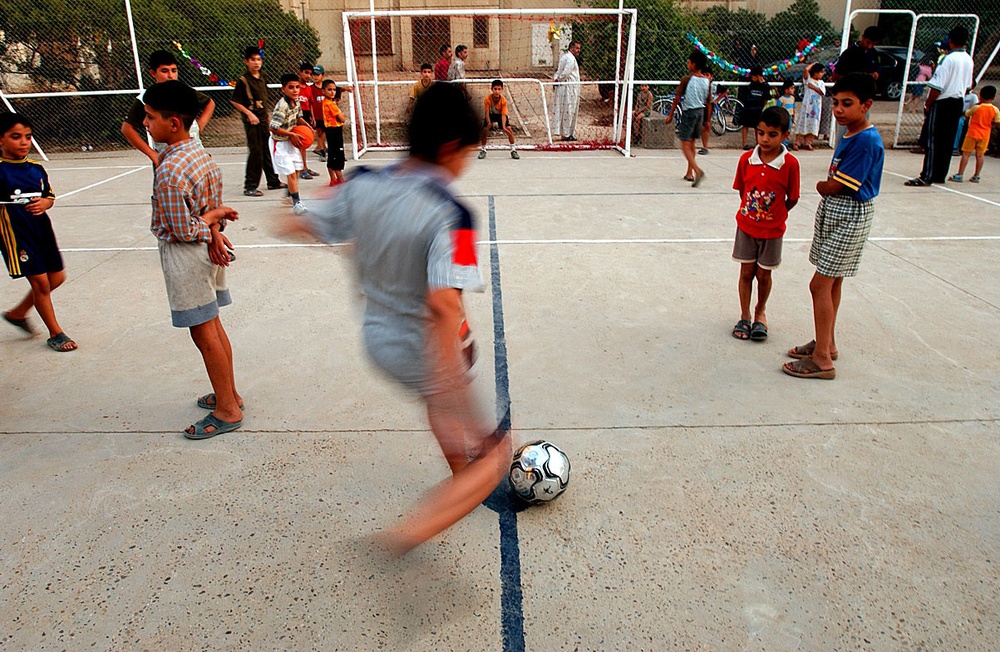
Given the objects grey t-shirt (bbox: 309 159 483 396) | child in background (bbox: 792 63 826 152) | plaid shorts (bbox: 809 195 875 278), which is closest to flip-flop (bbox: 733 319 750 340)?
plaid shorts (bbox: 809 195 875 278)

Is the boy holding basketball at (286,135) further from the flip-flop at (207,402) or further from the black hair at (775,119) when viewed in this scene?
the black hair at (775,119)

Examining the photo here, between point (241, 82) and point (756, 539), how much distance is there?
29.2 ft

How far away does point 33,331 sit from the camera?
481 centimetres

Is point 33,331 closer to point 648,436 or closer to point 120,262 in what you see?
point 120,262

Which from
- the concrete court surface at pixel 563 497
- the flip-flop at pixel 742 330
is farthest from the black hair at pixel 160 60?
the flip-flop at pixel 742 330

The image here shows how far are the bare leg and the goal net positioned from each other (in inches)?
387

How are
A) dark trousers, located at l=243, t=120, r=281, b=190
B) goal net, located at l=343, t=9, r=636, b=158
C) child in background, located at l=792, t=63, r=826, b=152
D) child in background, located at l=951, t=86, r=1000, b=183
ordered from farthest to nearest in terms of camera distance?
goal net, located at l=343, t=9, r=636, b=158
child in background, located at l=792, t=63, r=826, b=152
child in background, located at l=951, t=86, r=1000, b=183
dark trousers, located at l=243, t=120, r=281, b=190

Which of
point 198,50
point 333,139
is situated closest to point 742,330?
point 333,139

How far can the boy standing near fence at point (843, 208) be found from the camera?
3832 mm

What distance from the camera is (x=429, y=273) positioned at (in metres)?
2.20

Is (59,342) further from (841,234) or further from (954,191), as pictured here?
(954,191)

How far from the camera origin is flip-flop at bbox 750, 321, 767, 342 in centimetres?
461

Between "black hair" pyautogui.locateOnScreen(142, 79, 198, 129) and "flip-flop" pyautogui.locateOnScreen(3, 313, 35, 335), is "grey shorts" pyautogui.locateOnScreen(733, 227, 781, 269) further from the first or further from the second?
"flip-flop" pyautogui.locateOnScreen(3, 313, 35, 335)

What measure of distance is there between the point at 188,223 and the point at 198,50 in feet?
44.2
